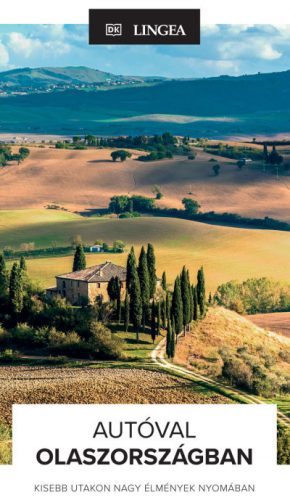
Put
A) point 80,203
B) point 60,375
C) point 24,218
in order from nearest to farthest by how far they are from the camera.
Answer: point 60,375 → point 24,218 → point 80,203

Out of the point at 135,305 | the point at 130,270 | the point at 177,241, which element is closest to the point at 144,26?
the point at 135,305

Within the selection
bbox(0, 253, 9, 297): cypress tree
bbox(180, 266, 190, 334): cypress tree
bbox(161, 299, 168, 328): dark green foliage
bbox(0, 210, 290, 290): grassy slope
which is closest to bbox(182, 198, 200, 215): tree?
bbox(0, 210, 290, 290): grassy slope

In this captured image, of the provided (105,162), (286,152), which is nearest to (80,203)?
(105,162)

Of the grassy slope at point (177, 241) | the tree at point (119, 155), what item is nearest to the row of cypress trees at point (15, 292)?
the grassy slope at point (177, 241)

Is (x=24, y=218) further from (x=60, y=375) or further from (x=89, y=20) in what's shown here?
(x=89, y=20)

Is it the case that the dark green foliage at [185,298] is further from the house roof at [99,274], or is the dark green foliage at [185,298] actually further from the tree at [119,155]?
the tree at [119,155]

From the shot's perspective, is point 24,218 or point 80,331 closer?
point 80,331

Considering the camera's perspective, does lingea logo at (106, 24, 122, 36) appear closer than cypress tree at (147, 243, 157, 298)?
Yes

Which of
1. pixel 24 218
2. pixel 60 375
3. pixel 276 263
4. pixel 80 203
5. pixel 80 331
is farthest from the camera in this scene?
pixel 80 203

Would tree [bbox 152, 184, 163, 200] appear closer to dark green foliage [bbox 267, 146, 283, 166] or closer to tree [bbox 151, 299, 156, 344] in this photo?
dark green foliage [bbox 267, 146, 283, 166]
